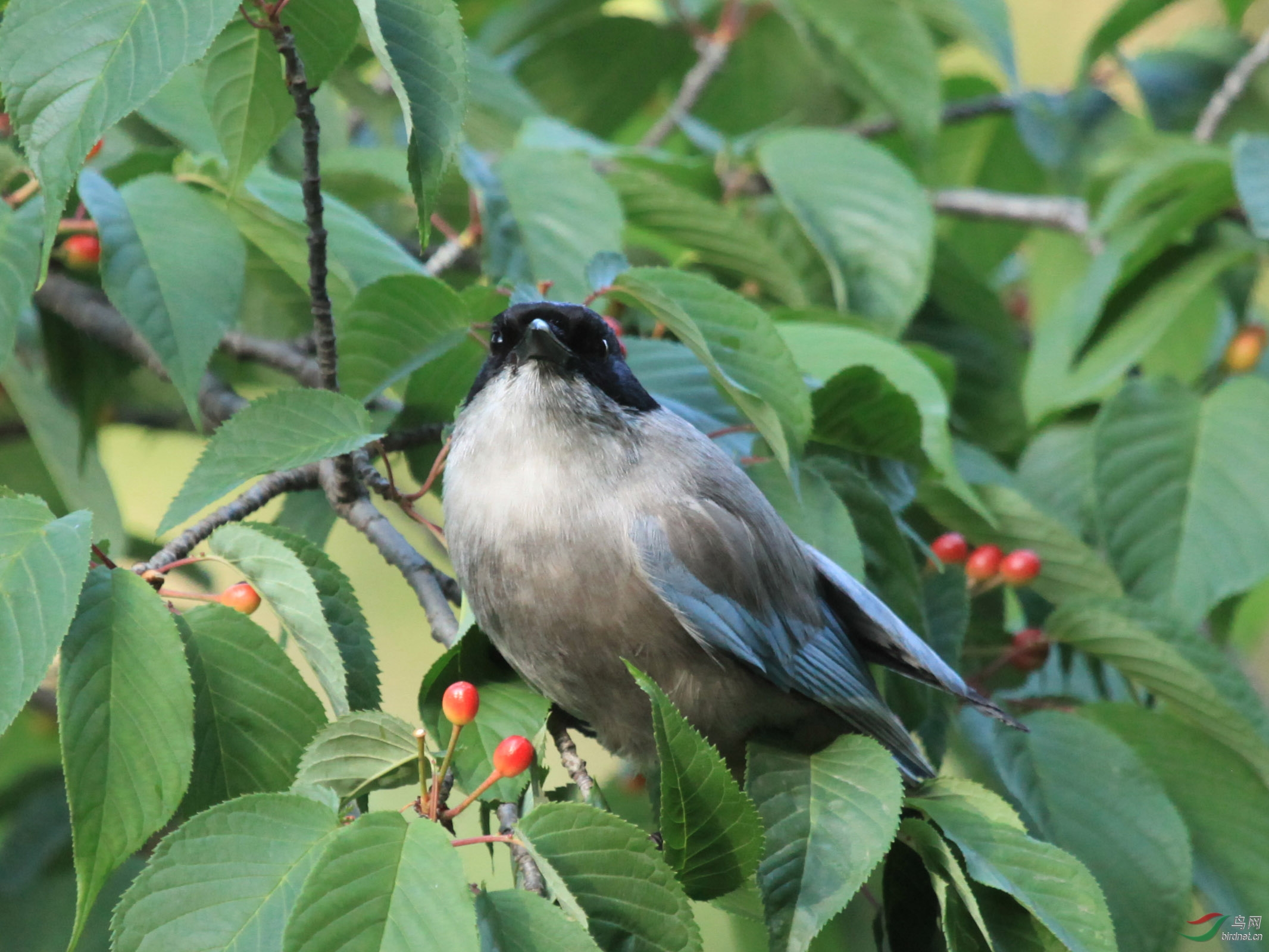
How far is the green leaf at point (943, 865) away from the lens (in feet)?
5.32

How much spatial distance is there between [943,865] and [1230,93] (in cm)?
311

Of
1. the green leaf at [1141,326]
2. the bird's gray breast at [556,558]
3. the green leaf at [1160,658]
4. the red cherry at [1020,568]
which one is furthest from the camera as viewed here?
the green leaf at [1141,326]

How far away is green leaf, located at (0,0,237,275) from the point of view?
4.77 ft

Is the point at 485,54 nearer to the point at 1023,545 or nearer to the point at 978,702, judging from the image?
the point at 1023,545

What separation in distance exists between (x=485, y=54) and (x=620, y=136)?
1.32 m

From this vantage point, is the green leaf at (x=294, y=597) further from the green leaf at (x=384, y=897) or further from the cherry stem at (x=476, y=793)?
the green leaf at (x=384, y=897)

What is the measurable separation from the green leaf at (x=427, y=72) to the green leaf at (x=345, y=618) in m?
0.52

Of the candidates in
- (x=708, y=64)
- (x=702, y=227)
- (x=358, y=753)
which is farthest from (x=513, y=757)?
(x=708, y=64)

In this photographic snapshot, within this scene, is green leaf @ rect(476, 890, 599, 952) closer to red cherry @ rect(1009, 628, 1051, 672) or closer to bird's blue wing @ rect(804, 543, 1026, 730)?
bird's blue wing @ rect(804, 543, 1026, 730)

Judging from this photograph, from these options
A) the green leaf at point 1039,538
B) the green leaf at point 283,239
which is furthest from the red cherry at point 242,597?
the green leaf at point 1039,538

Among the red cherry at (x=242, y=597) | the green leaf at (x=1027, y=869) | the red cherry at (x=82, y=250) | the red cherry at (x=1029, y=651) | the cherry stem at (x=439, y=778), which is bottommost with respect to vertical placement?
the red cherry at (x=1029, y=651)

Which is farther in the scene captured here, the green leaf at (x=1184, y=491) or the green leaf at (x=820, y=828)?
the green leaf at (x=1184, y=491)

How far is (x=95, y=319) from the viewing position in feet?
9.15

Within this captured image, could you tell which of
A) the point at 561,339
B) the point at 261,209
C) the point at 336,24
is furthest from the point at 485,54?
the point at 336,24
